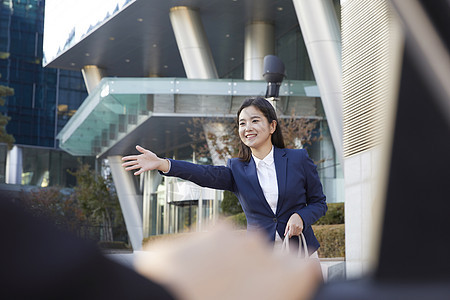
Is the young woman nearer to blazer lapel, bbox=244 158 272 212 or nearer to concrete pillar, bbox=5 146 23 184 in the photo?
blazer lapel, bbox=244 158 272 212

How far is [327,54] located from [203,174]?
15.2 metres

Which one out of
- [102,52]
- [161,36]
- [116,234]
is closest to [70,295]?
[161,36]

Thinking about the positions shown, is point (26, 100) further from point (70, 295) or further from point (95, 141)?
point (70, 295)

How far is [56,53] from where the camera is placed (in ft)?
101

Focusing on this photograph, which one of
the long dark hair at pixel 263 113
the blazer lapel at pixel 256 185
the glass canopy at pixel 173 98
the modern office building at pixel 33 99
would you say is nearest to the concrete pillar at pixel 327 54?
the glass canopy at pixel 173 98

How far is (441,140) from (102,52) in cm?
3035

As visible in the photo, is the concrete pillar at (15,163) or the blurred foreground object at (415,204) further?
the concrete pillar at (15,163)

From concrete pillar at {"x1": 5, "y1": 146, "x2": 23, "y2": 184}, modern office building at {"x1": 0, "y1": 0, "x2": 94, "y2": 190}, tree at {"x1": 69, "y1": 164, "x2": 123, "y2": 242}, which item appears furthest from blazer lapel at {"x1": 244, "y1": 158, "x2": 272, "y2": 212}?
modern office building at {"x1": 0, "y1": 0, "x2": 94, "y2": 190}

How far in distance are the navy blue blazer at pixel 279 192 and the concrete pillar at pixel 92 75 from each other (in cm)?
2938

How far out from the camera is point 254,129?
3.33 metres

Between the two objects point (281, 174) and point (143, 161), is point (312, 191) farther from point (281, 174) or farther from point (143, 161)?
point (143, 161)

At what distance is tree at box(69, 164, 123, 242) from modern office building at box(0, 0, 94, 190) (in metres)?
12.3

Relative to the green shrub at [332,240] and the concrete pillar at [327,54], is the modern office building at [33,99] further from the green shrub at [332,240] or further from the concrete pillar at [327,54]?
the green shrub at [332,240]

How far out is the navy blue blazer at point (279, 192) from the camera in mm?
3098
